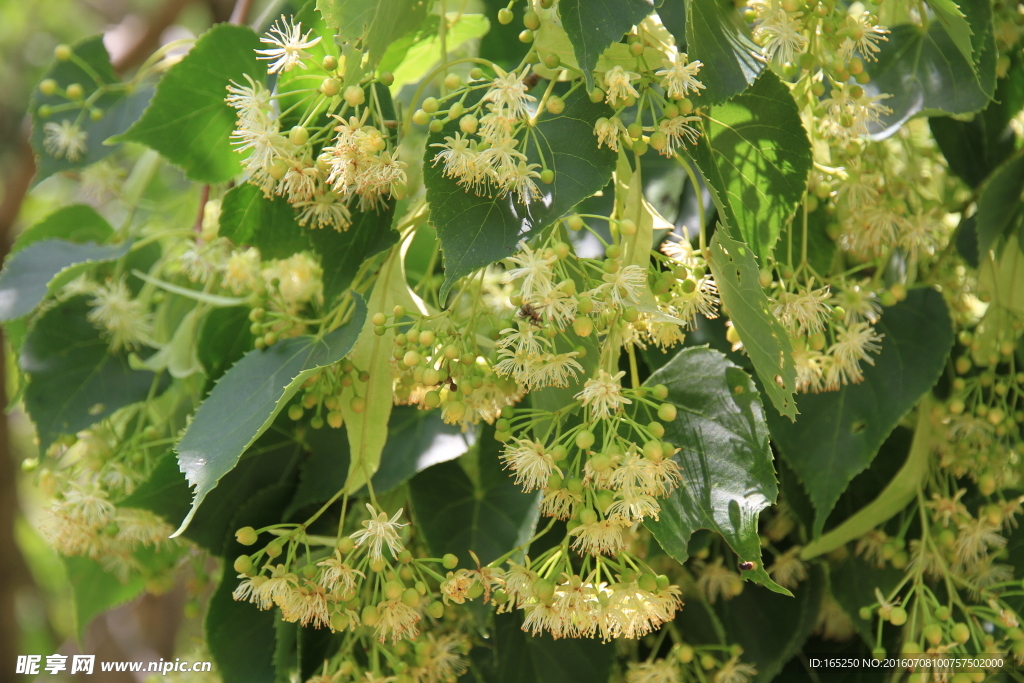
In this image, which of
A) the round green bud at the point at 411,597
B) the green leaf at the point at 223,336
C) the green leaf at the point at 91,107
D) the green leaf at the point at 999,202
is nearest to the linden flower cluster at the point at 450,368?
the round green bud at the point at 411,597

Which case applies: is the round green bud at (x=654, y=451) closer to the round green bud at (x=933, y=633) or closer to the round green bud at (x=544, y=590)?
the round green bud at (x=544, y=590)

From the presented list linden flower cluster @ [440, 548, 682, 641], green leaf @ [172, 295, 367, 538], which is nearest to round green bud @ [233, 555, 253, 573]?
green leaf @ [172, 295, 367, 538]

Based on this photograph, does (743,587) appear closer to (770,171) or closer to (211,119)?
(770,171)

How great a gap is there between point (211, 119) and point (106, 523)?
0.41 m

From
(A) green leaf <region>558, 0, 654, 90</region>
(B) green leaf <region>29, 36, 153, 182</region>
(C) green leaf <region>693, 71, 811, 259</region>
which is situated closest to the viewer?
(A) green leaf <region>558, 0, 654, 90</region>

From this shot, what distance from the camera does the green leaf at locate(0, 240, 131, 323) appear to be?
809 mm

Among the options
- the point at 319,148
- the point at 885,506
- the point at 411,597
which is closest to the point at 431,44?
the point at 319,148

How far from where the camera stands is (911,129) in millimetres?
913

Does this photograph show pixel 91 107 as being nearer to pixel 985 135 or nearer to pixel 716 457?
pixel 716 457

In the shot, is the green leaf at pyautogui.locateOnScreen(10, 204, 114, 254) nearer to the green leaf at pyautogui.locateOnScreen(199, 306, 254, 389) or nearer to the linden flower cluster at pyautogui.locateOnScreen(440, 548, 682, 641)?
the green leaf at pyautogui.locateOnScreen(199, 306, 254, 389)

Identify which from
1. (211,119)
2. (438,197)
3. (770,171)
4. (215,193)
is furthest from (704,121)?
(215,193)

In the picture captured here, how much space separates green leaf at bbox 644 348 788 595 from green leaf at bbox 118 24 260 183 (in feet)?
1.48

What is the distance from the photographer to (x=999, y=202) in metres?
0.72

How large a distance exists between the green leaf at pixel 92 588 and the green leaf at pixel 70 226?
399 millimetres
